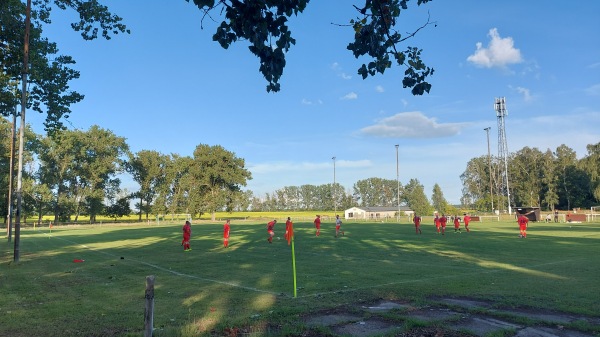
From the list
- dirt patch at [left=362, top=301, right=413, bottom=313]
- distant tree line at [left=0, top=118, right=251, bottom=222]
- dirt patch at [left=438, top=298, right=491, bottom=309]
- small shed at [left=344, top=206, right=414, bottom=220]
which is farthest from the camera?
small shed at [left=344, top=206, right=414, bottom=220]

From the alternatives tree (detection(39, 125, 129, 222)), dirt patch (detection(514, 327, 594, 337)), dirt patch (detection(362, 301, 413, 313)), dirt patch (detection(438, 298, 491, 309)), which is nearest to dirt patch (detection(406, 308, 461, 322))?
dirt patch (detection(362, 301, 413, 313))

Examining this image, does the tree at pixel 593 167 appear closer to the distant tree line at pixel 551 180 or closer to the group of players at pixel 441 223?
the distant tree line at pixel 551 180

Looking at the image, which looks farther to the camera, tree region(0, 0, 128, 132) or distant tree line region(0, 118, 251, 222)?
distant tree line region(0, 118, 251, 222)

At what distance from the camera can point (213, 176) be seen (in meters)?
92.2

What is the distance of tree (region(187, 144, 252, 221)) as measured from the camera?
91062 mm

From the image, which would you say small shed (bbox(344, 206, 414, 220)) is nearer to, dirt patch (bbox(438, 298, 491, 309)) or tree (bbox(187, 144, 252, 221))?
tree (bbox(187, 144, 252, 221))

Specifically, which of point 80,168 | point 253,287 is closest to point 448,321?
point 253,287

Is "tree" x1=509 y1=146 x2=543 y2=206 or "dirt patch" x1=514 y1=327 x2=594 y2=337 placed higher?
"tree" x1=509 y1=146 x2=543 y2=206

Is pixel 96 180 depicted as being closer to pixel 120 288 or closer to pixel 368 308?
pixel 120 288

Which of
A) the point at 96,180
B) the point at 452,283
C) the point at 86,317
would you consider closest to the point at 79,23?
the point at 86,317

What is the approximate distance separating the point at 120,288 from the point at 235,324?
526cm

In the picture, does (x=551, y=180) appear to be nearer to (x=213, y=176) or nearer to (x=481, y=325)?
(x=213, y=176)

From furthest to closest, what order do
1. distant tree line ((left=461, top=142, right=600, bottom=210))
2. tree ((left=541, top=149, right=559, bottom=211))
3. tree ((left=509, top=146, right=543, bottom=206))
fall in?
tree ((left=509, top=146, right=543, bottom=206)) < tree ((left=541, top=149, right=559, bottom=211)) < distant tree line ((left=461, top=142, right=600, bottom=210))

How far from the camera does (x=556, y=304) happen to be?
7820mm
